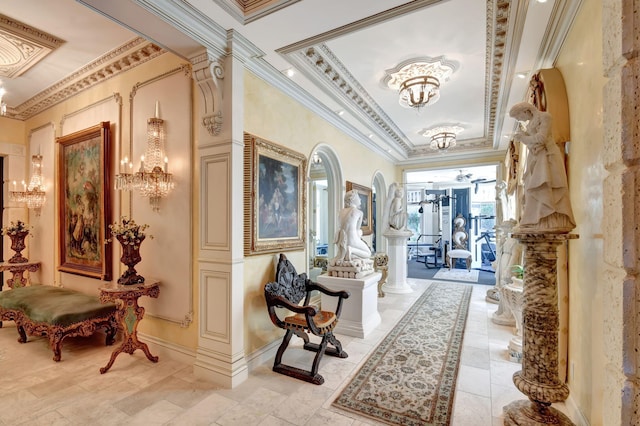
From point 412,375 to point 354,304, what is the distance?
1.18m

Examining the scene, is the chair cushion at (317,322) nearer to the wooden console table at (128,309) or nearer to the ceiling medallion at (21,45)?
the wooden console table at (128,309)

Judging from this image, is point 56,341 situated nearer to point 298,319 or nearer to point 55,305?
point 55,305

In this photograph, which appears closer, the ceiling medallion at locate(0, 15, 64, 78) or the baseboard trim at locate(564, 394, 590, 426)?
the baseboard trim at locate(564, 394, 590, 426)

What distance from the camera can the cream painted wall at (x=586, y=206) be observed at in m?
1.72

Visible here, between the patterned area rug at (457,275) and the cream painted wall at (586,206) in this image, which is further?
the patterned area rug at (457,275)

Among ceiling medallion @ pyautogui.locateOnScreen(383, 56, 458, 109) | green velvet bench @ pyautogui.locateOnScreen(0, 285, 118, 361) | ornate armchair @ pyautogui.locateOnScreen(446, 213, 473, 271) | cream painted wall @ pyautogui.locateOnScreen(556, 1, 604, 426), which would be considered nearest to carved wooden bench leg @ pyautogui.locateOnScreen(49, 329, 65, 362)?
green velvet bench @ pyautogui.locateOnScreen(0, 285, 118, 361)

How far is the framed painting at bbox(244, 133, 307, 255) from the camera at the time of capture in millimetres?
2988

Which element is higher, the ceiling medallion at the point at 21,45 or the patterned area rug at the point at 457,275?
the ceiling medallion at the point at 21,45

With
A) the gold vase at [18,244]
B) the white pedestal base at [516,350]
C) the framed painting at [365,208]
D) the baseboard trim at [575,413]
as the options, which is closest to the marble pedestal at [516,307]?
the white pedestal base at [516,350]

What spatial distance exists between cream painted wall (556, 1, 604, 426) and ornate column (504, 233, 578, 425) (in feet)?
0.55

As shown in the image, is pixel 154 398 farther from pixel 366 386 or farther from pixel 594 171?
pixel 594 171

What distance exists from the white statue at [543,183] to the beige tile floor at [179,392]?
59.8 inches

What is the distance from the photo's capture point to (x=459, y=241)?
419 inches

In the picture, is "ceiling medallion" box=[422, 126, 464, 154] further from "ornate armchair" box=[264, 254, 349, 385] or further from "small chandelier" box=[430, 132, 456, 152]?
"ornate armchair" box=[264, 254, 349, 385]
